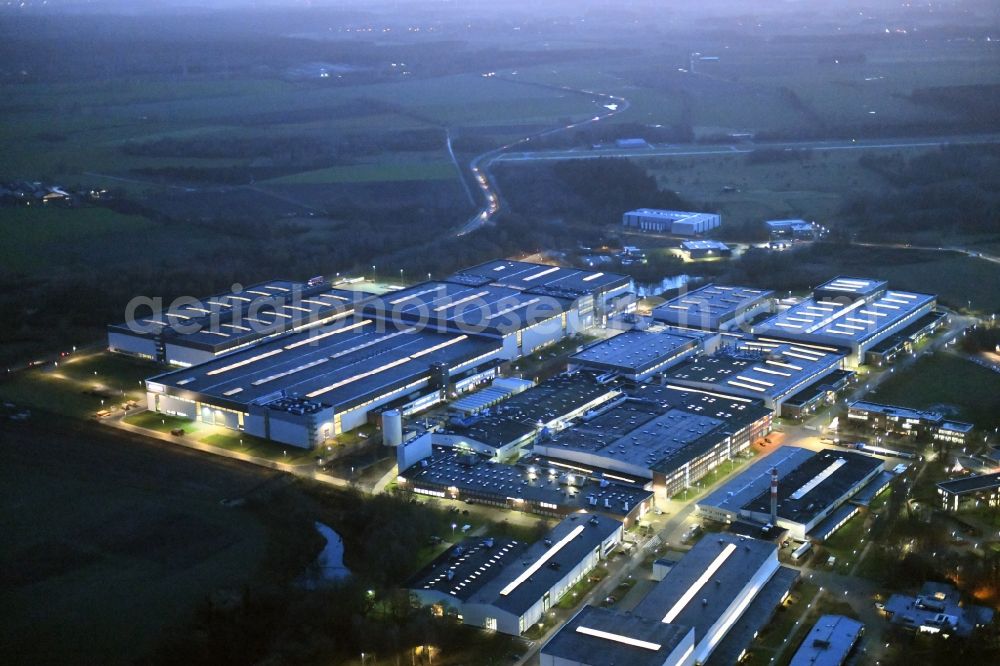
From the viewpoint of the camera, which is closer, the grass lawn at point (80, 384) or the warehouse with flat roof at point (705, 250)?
the grass lawn at point (80, 384)

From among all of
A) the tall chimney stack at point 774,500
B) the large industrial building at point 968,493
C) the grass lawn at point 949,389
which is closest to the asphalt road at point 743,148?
the grass lawn at point 949,389

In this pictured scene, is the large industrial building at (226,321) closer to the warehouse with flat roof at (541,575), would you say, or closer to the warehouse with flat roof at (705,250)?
the warehouse with flat roof at (705,250)

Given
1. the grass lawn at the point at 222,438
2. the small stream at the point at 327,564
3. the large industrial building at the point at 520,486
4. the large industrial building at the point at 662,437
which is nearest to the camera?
the small stream at the point at 327,564

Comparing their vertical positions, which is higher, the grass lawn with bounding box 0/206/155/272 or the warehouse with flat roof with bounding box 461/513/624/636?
the warehouse with flat roof with bounding box 461/513/624/636

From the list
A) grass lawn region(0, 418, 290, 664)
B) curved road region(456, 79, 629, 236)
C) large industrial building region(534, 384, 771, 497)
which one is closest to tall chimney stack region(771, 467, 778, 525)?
large industrial building region(534, 384, 771, 497)

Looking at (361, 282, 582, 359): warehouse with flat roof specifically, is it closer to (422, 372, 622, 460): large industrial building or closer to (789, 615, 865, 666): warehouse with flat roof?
(422, 372, 622, 460): large industrial building

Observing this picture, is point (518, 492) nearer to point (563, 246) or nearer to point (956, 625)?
point (956, 625)

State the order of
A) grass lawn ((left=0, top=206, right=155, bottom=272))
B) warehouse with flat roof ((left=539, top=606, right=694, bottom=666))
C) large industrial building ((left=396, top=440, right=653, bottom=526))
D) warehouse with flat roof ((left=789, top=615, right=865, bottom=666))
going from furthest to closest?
grass lawn ((left=0, top=206, right=155, bottom=272))
large industrial building ((left=396, top=440, right=653, bottom=526))
warehouse with flat roof ((left=789, top=615, right=865, bottom=666))
warehouse with flat roof ((left=539, top=606, right=694, bottom=666))
